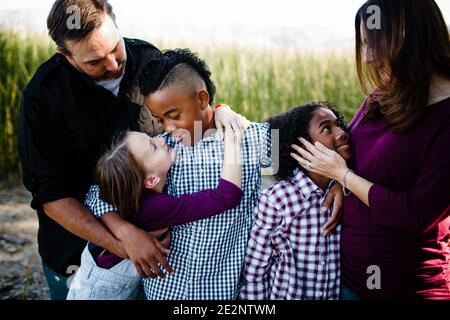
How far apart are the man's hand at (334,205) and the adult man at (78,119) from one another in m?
0.59

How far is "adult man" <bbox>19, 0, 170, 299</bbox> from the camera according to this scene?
5.96 feet

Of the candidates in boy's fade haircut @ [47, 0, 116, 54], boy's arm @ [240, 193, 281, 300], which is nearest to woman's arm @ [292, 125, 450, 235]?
boy's arm @ [240, 193, 281, 300]

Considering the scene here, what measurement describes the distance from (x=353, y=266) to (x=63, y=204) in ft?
3.61

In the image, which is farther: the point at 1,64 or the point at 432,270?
the point at 1,64

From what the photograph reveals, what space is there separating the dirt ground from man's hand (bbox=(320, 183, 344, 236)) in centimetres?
242

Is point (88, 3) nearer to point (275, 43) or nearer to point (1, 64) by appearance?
point (1, 64)

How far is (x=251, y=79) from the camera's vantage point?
505cm

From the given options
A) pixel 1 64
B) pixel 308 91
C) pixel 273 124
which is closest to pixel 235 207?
pixel 273 124

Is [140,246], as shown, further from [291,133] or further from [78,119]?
[291,133]

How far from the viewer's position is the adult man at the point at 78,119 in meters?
1.82

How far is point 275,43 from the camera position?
19.4 ft

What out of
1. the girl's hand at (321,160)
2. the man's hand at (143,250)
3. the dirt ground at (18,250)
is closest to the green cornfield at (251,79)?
the dirt ground at (18,250)

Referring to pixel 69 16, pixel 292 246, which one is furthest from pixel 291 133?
pixel 69 16

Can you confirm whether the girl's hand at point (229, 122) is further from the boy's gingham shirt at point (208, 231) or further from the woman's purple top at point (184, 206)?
the woman's purple top at point (184, 206)
